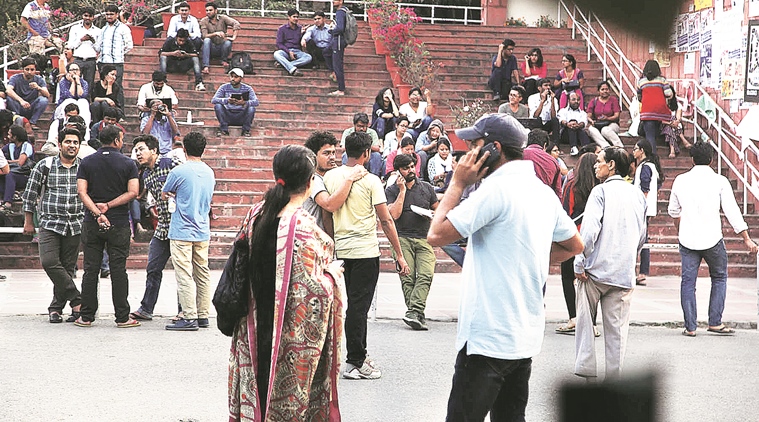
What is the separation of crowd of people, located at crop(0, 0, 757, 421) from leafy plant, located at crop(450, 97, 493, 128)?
556mm

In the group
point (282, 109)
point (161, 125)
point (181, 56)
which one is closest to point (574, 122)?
point (282, 109)

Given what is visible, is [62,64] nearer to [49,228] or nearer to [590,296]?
[49,228]

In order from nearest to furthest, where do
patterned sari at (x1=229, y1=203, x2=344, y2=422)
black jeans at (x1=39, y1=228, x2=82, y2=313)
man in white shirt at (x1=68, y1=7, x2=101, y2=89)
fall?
patterned sari at (x1=229, y1=203, x2=344, y2=422) < black jeans at (x1=39, y1=228, x2=82, y2=313) < man in white shirt at (x1=68, y1=7, x2=101, y2=89)

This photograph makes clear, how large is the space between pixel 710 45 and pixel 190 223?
806 cm

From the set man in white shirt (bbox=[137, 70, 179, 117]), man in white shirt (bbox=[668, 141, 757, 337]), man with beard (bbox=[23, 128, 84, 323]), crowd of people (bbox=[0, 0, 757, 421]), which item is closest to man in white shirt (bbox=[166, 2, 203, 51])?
crowd of people (bbox=[0, 0, 757, 421])

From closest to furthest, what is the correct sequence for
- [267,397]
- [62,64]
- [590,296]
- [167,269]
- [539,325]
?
[539,325], [267,397], [590,296], [167,269], [62,64]

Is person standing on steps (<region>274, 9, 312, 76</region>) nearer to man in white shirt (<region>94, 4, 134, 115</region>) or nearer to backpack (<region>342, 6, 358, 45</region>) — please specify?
backpack (<region>342, 6, 358, 45</region>)

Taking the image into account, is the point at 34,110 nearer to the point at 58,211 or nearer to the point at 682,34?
the point at 58,211

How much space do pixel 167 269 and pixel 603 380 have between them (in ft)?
41.1

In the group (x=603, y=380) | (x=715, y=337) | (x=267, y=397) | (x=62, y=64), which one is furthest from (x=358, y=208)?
(x=62, y=64)

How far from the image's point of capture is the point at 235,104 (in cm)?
1583

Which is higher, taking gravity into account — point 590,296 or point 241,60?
point 241,60

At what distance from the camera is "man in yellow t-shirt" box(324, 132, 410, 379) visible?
656 cm

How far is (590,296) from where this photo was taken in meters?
6.61
